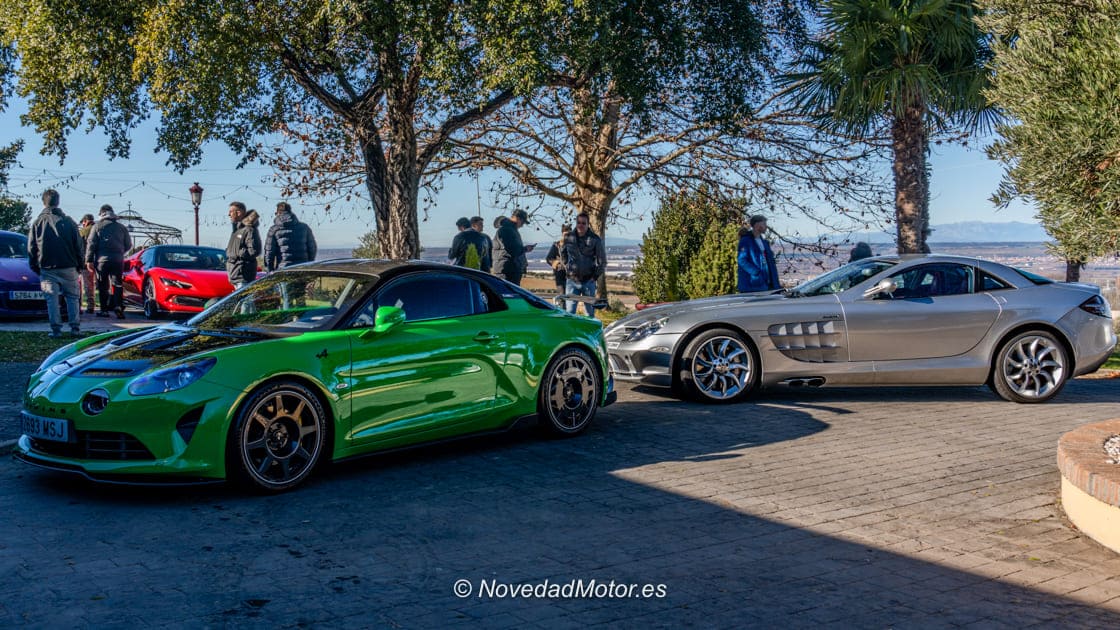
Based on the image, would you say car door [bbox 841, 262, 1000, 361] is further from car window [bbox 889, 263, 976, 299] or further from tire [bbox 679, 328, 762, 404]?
tire [bbox 679, 328, 762, 404]

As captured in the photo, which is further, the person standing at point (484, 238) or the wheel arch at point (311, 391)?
the person standing at point (484, 238)

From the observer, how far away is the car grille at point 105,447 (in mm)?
5684

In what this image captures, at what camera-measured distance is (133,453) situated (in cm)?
570

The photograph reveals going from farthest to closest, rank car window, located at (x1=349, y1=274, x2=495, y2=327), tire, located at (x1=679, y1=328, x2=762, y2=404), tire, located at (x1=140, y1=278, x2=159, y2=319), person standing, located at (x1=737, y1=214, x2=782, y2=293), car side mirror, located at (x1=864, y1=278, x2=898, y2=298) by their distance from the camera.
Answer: tire, located at (x1=140, y1=278, x2=159, y2=319) < person standing, located at (x1=737, y1=214, x2=782, y2=293) < car side mirror, located at (x1=864, y1=278, x2=898, y2=298) < tire, located at (x1=679, y1=328, x2=762, y2=404) < car window, located at (x1=349, y1=274, x2=495, y2=327)

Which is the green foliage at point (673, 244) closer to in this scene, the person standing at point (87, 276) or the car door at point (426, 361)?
the person standing at point (87, 276)

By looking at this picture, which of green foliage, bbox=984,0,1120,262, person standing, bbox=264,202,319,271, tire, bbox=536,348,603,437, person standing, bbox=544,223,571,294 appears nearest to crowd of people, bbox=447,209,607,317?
person standing, bbox=544,223,571,294

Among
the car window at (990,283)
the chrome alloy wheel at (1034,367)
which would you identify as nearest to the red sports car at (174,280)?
the car window at (990,283)

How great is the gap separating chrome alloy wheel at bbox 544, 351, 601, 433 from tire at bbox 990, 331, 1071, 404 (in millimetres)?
4450

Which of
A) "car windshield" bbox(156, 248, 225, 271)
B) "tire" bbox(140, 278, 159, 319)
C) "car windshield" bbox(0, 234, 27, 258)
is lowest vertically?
"tire" bbox(140, 278, 159, 319)

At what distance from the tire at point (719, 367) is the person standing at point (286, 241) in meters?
6.97

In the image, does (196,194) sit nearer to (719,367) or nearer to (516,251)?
Result: (516,251)

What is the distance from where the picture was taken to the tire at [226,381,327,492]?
586 cm

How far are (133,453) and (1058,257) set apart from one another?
5539 millimetres

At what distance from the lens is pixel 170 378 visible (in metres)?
5.79
